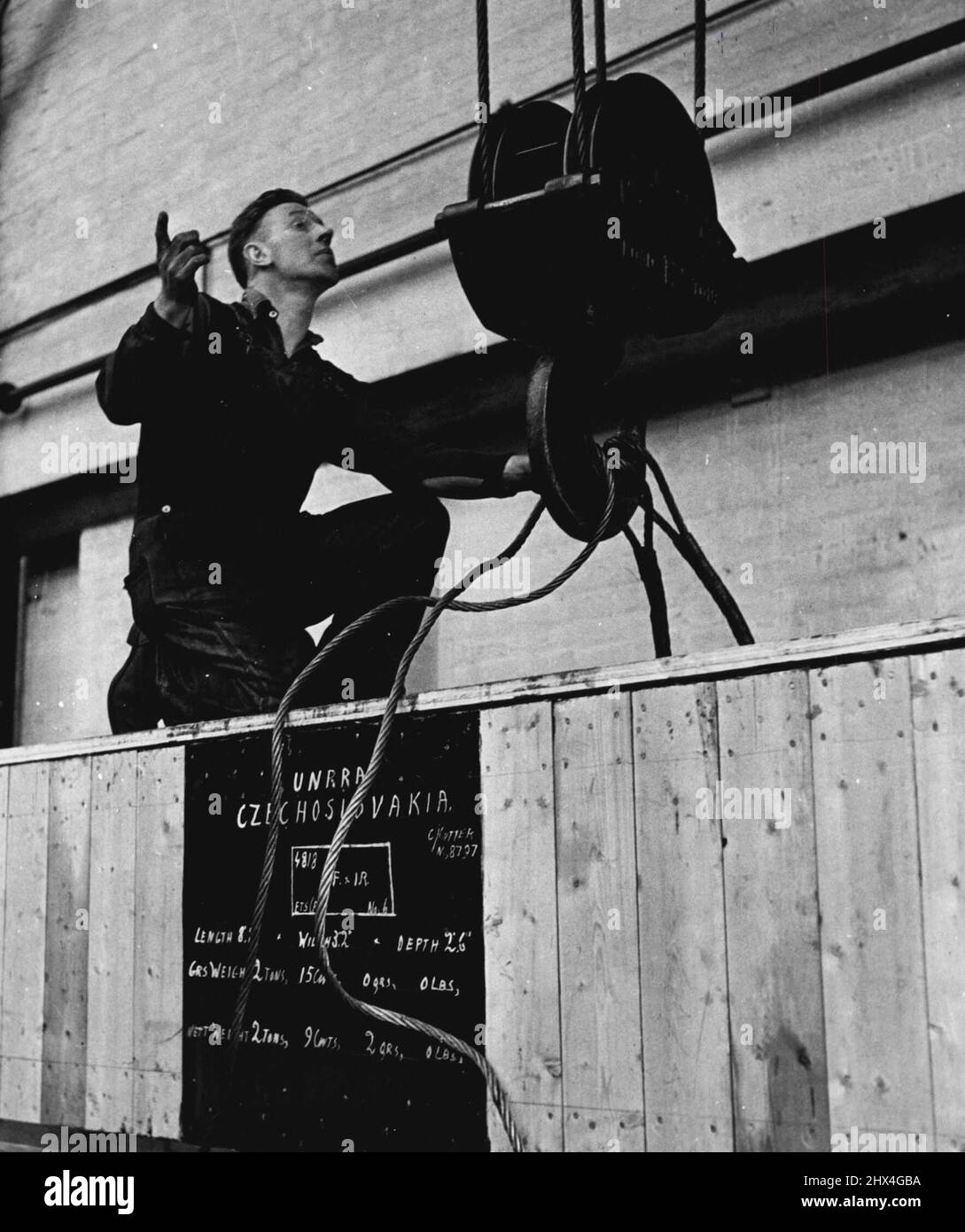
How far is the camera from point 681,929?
3.70 meters

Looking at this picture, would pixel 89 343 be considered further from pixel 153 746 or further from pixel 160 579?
pixel 153 746

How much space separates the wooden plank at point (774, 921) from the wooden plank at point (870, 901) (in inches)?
1.5

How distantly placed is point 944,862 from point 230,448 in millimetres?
3363

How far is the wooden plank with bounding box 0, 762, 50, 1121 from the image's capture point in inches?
216

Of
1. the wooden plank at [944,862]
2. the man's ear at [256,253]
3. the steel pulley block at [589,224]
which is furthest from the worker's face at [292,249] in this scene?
the wooden plank at [944,862]

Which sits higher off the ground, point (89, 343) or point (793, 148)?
point (89, 343)

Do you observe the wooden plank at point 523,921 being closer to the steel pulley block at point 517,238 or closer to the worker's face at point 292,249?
the steel pulley block at point 517,238

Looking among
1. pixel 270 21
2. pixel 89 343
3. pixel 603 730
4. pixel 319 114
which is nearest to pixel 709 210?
pixel 603 730

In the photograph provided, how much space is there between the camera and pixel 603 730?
3.95 metres

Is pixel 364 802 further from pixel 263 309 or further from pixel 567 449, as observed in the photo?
pixel 263 309

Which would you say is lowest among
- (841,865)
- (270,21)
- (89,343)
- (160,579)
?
(841,865)

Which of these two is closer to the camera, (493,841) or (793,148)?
(493,841)

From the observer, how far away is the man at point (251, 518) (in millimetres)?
5461

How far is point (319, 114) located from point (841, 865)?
578 cm
